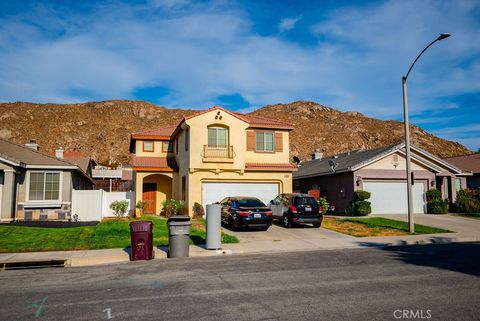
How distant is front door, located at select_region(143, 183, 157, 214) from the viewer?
86.2ft

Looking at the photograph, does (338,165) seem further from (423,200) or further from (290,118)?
(290,118)

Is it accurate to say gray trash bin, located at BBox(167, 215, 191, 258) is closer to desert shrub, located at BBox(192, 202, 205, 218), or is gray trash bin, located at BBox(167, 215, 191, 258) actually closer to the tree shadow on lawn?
the tree shadow on lawn

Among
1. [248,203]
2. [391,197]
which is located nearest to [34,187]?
[248,203]

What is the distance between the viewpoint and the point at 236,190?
2336 cm

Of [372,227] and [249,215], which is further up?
[249,215]

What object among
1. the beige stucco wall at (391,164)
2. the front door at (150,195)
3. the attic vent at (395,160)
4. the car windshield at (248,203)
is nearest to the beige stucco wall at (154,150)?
the front door at (150,195)

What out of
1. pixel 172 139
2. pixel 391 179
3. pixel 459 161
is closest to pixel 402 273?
pixel 391 179

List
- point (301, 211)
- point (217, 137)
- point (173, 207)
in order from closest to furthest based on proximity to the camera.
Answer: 1. point (301, 211)
2. point (173, 207)
3. point (217, 137)

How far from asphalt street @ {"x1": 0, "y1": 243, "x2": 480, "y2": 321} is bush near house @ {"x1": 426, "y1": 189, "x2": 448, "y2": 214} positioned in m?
14.2

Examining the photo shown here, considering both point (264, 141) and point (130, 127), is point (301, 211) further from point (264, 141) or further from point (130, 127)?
point (130, 127)

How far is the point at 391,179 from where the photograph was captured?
24422 millimetres

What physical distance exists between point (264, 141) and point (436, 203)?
11.7 meters

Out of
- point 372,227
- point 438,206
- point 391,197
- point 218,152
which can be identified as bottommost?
point 372,227

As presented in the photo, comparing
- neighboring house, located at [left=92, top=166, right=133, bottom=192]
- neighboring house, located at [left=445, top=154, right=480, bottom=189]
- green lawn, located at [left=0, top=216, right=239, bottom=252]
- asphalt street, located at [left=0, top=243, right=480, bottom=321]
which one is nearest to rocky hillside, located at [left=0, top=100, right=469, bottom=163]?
neighboring house, located at [left=92, top=166, right=133, bottom=192]
